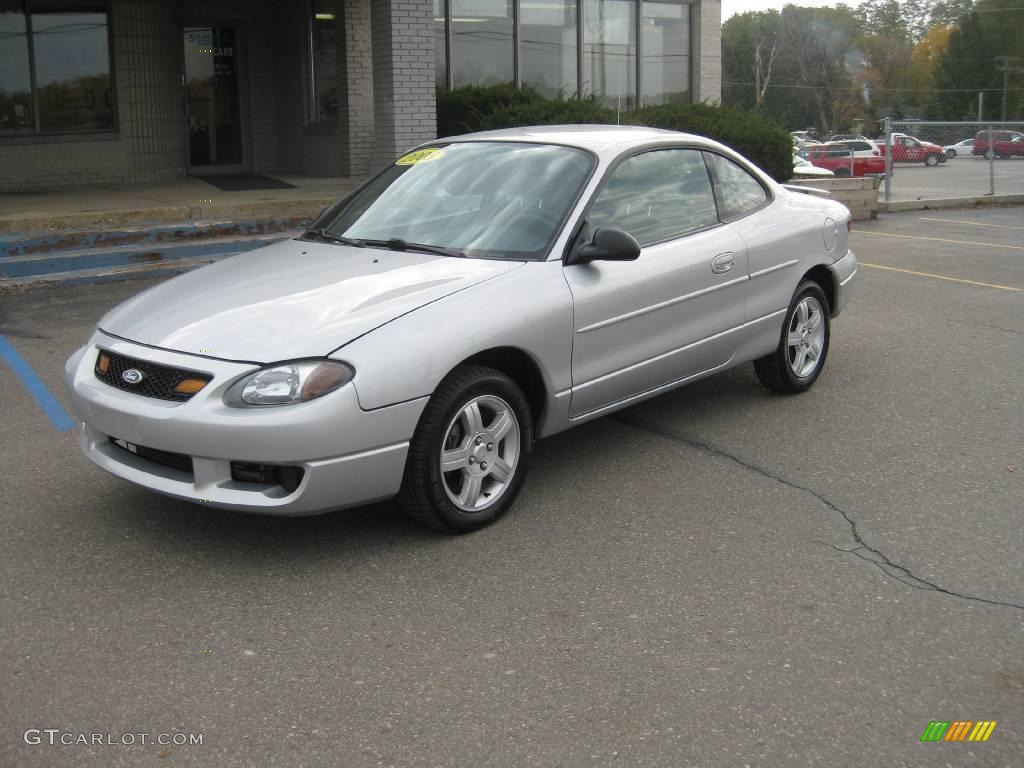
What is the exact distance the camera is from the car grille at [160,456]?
14.1 feet

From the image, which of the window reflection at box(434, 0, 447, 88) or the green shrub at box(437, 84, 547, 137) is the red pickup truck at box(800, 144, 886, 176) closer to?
the window reflection at box(434, 0, 447, 88)

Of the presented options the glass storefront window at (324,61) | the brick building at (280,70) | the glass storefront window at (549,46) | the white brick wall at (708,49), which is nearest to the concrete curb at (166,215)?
the brick building at (280,70)

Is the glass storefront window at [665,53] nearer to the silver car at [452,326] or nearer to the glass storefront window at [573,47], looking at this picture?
the glass storefront window at [573,47]

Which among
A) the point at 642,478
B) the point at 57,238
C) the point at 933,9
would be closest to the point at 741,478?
the point at 642,478

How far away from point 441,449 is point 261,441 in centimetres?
74

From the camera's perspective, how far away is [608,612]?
3.97 m

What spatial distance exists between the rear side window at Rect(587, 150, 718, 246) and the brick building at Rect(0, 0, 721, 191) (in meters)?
8.54

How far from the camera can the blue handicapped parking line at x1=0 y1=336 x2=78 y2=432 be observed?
622cm

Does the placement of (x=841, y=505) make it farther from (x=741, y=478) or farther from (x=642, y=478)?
(x=642, y=478)

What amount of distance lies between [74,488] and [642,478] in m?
2.66

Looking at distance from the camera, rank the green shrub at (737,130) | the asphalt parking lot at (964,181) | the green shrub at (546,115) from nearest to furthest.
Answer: the green shrub at (546,115) → the green shrub at (737,130) → the asphalt parking lot at (964,181)

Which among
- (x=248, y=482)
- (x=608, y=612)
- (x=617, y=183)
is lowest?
(x=608, y=612)

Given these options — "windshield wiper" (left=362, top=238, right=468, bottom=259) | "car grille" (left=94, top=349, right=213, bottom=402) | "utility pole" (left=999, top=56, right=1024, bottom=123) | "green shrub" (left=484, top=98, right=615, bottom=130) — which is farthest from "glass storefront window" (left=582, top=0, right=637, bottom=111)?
"utility pole" (left=999, top=56, right=1024, bottom=123)

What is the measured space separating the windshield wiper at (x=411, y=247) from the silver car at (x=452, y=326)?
0.5 inches
